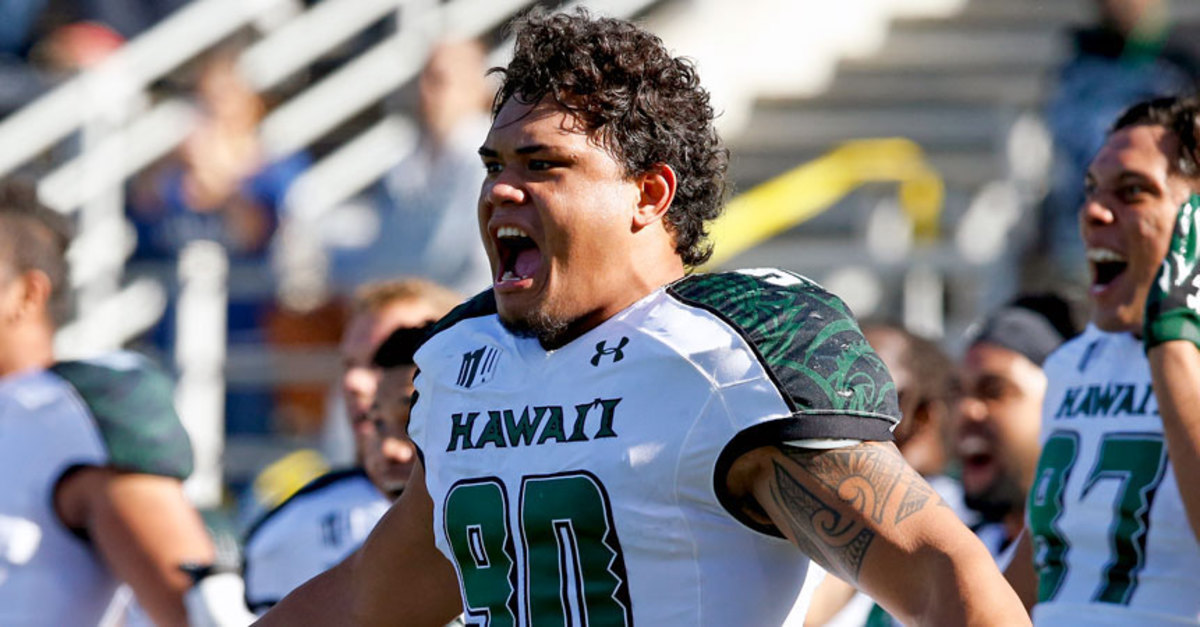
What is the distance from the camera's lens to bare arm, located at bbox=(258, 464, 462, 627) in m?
3.34

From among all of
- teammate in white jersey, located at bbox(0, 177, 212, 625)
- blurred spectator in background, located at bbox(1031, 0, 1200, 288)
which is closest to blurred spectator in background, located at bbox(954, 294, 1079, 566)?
teammate in white jersey, located at bbox(0, 177, 212, 625)

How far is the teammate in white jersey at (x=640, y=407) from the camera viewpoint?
273 centimetres

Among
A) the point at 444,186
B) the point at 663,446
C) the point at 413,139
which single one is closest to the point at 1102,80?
the point at 444,186

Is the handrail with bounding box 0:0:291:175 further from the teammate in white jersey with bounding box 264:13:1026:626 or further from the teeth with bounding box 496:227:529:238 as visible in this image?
the teeth with bounding box 496:227:529:238

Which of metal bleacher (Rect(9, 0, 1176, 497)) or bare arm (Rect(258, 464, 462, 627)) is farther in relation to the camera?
metal bleacher (Rect(9, 0, 1176, 497))

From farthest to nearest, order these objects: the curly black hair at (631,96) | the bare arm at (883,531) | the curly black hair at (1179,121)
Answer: the curly black hair at (1179,121), the curly black hair at (631,96), the bare arm at (883,531)

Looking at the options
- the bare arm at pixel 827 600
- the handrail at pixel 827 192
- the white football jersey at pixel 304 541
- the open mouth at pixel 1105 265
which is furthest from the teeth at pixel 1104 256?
the handrail at pixel 827 192

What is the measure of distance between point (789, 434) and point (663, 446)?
0.67ft

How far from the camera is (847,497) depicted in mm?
2717

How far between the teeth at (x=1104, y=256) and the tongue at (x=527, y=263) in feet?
5.28

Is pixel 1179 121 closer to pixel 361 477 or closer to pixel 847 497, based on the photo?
pixel 847 497

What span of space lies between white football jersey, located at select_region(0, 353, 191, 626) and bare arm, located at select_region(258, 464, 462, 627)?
1382 millimetres

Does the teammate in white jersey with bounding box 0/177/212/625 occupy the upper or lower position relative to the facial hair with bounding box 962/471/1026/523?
upper

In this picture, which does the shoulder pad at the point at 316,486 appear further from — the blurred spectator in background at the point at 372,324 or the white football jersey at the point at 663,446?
the white football jersey at the point at 663,446
